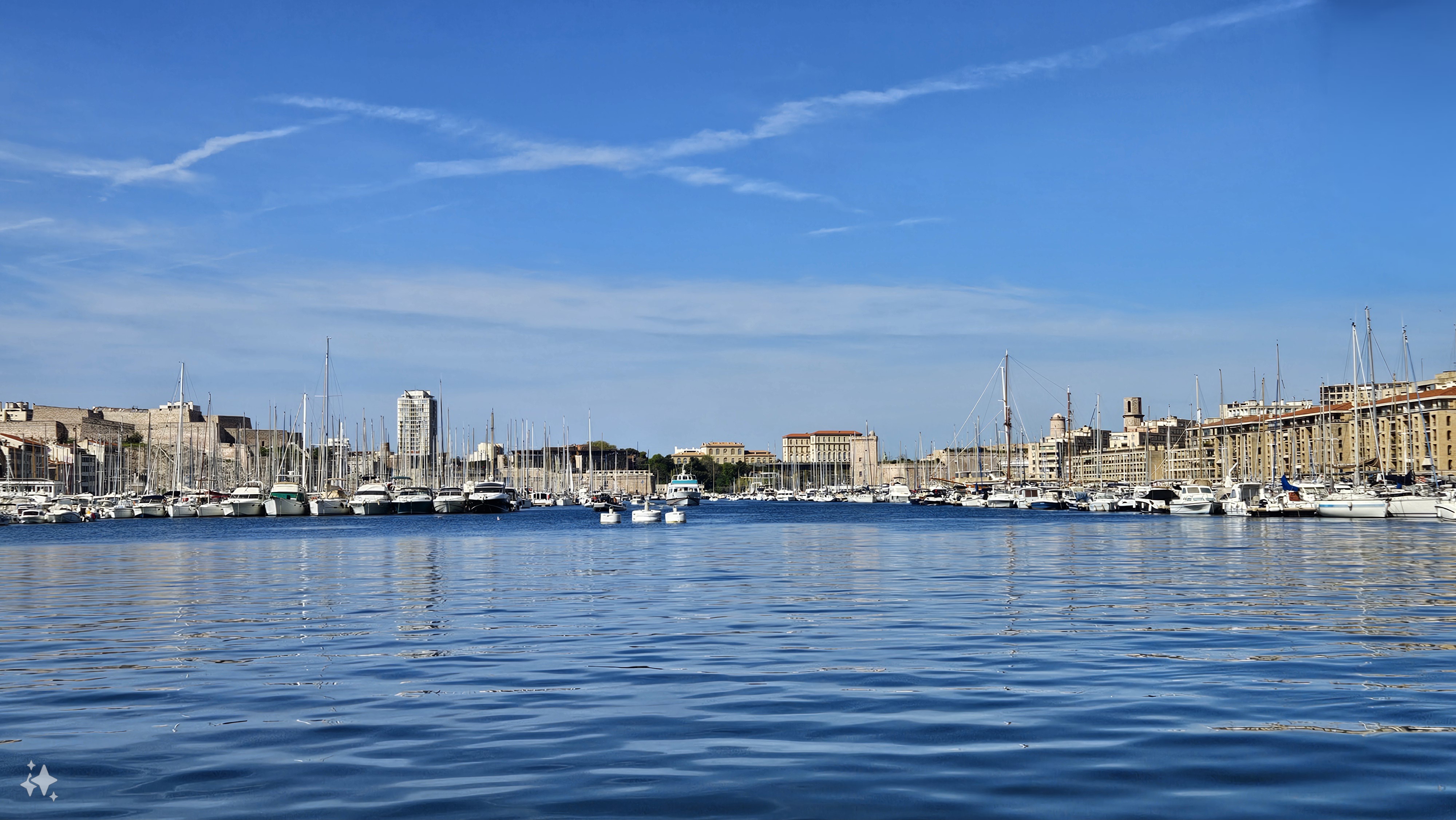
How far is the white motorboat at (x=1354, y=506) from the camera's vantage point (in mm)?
93250

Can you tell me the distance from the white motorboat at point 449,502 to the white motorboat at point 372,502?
220 inches

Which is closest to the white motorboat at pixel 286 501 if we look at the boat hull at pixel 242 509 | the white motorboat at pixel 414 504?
the boat hull at pixel 242 509

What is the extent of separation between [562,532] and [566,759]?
256 feet

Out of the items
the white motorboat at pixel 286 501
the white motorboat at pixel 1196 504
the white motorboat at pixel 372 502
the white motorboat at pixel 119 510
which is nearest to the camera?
the white motorboat at pixel 1196 504

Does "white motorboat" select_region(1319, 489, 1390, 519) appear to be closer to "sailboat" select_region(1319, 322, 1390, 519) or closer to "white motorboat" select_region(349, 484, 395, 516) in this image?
"sailboat" select_region(1319, 322, 1390, 519)

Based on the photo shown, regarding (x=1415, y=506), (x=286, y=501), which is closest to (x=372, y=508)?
(x=286, y=501)

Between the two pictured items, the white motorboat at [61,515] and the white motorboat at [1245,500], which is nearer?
the white motorboat at [1245,500]

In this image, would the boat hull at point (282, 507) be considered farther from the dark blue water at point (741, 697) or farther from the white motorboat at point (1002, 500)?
the dark blue water at point (741, 697)

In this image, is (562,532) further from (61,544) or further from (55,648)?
(55,648)

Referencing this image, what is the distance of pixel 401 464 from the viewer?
7677 inches

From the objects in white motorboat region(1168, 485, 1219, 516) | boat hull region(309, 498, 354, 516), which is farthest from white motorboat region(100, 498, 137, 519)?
white motorboat region(1168, 485, 1219, 516)

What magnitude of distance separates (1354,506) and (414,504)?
9719 cm

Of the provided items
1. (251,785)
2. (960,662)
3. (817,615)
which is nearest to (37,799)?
Result: (251,785)

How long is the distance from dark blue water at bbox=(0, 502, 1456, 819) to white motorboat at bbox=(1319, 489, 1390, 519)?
198ft
